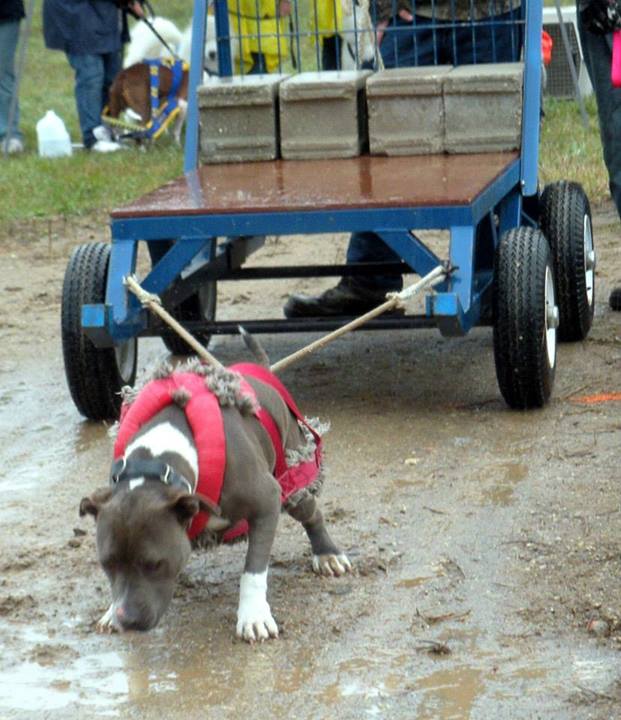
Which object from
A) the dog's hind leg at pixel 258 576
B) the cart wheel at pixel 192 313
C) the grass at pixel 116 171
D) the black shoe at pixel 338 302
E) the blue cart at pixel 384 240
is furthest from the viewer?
the grass at pixel 116 171

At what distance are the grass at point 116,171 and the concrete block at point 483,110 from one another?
328 centimetres

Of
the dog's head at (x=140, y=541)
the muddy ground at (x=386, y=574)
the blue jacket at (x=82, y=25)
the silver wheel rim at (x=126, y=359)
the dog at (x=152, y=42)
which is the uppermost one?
the blue jacket at (x=82, y=25)

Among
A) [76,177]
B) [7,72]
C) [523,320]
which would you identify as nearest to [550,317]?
[523,320]

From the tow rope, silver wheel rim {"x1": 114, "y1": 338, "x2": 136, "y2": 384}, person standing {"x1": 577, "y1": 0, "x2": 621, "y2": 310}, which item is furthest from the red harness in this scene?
person standing {"x1": 577, "y1": 0, "x2": 621, "y2": 310}

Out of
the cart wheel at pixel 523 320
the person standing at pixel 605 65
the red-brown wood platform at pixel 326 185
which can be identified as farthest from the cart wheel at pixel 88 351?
the person standing at pixel 605 65

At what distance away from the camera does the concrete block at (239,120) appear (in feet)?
21.5

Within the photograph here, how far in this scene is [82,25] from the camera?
12531 mm

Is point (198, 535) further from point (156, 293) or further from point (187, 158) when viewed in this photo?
point (187, 158)

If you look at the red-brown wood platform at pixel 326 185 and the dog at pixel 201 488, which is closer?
the dog at pixel 201 488

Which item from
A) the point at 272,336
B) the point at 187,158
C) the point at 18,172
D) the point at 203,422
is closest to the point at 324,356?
the point at 272,336

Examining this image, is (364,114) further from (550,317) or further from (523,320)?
(523,320)

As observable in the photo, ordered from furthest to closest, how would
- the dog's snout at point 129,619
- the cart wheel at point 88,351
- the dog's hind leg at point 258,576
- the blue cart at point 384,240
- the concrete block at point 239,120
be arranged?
the concrete block at point 239,120
the cart wheel at point 88,351
the blue cart at point 384,240
the dog's hind leg at point 258,576
the dog's snout at point 129,619

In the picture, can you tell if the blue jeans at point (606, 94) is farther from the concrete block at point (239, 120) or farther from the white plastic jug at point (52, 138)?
the white plastic jug at point (52, 138)

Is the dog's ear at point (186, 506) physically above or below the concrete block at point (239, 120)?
below
